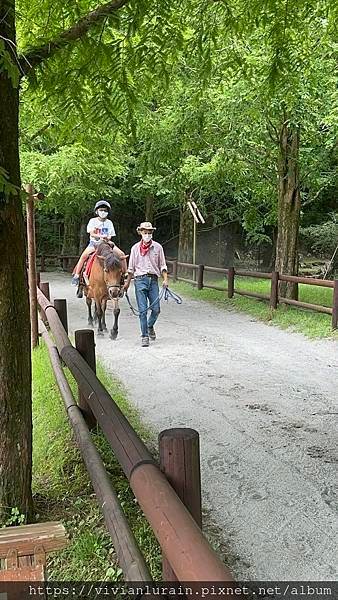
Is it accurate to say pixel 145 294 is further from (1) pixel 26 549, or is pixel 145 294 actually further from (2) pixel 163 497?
(1) pixel 26 549

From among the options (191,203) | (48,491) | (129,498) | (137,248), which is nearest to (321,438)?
(129,498)

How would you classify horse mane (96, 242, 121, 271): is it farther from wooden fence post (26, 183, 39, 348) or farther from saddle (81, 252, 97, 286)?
wooden fence post (26, 183, 39, 348)

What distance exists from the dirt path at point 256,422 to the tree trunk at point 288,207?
205cm

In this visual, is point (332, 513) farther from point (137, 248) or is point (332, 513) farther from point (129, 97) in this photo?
point (137, 248)

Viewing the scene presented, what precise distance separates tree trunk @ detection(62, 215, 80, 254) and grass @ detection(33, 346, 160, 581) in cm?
2267

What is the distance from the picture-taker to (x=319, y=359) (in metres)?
8.33

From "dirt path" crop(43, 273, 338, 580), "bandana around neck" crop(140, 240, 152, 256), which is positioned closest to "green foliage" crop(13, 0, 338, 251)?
"bandana around neck" crop(140, 240, 152, 256)

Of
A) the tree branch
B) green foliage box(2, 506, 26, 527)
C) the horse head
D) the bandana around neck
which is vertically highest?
the tree branch

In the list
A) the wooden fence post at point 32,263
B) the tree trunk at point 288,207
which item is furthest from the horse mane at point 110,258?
the tree trunk at point 288,207

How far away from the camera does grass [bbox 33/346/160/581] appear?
10.8 feet

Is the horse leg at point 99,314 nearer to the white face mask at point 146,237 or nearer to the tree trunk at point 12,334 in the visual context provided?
the white face mask at point 146,237

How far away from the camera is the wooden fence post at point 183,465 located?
91.3 inches

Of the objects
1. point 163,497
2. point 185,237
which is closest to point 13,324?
point 163,497

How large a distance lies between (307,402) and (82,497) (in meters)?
3.14
